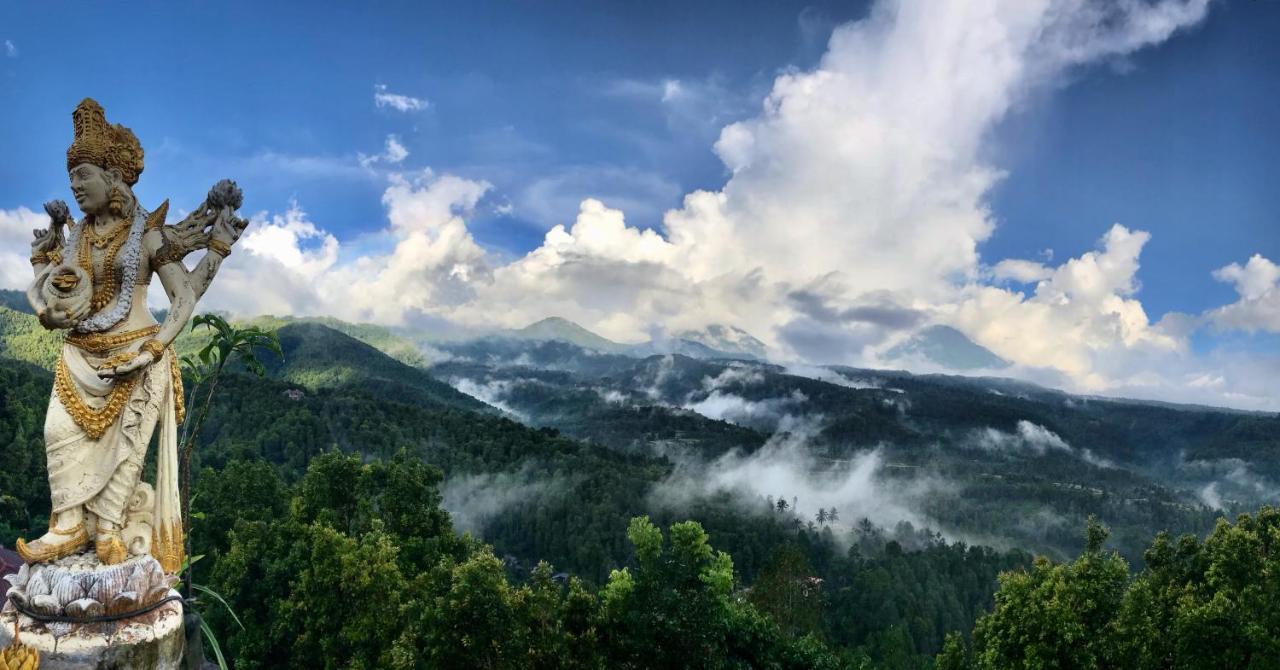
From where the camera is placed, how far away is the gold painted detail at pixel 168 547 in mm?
6758

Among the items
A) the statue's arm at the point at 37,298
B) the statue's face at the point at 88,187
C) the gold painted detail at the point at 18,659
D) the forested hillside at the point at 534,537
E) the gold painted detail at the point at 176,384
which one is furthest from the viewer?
the forested hillside at the point at 534,537

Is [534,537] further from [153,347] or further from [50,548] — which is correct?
[153,347]

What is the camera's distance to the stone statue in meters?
6.00

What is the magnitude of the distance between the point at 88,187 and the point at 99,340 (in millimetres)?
1514

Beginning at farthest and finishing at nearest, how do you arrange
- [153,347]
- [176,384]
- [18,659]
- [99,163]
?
[176,384] → [99,163] → [153,347] → [18,659]

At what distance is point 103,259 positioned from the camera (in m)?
6.38

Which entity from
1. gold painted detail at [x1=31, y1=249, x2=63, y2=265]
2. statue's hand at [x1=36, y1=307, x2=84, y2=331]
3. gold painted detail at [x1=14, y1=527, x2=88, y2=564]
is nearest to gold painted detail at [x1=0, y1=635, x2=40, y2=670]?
gold painted detail at [x1=14, y1=527, x2=88, y2=564]

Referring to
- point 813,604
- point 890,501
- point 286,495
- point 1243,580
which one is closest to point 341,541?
point 286,495

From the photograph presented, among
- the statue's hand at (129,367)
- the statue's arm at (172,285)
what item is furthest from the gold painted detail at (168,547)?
the statue's arm at (172,285)

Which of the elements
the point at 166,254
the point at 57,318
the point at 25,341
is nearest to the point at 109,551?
the point at 57,318

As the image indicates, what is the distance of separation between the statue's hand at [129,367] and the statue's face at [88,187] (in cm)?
157

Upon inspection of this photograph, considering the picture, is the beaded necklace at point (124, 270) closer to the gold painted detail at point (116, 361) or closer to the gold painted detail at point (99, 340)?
the gold painted detail at point (99, 340)

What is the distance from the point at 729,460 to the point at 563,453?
94.3 m

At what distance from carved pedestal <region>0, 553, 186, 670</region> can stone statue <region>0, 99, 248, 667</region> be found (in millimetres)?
15
